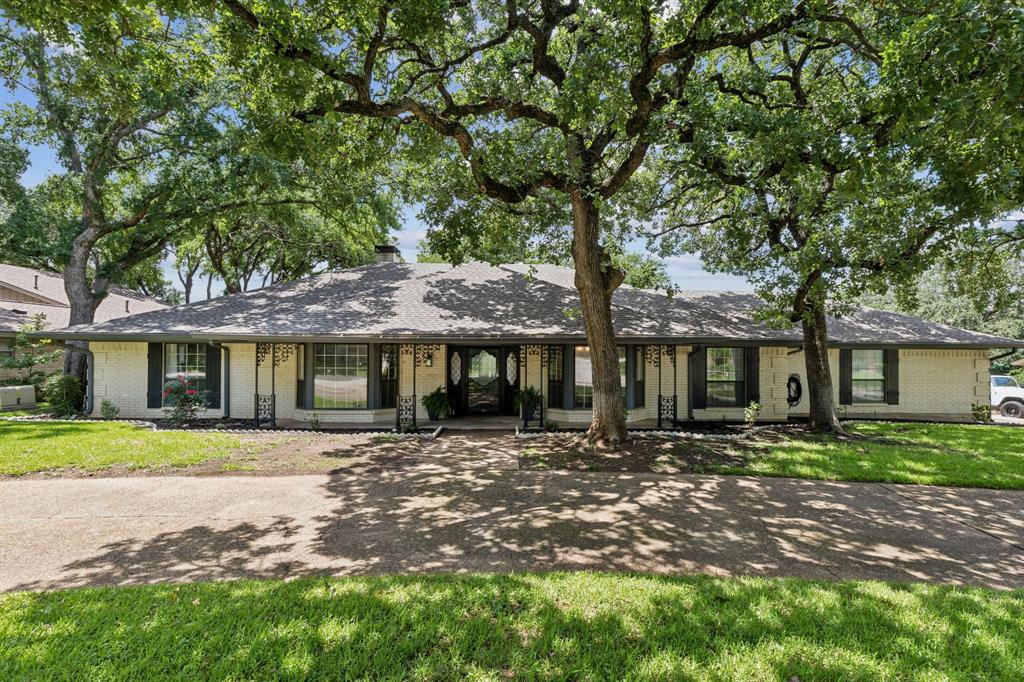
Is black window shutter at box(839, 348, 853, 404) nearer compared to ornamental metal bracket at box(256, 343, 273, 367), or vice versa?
ornamental metal bracket at box(256, 343, 273, 367)

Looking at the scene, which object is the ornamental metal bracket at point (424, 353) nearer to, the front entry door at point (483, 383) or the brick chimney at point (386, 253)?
the front entry door at point (483, 383)

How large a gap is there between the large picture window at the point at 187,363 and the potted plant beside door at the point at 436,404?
6.01 metres

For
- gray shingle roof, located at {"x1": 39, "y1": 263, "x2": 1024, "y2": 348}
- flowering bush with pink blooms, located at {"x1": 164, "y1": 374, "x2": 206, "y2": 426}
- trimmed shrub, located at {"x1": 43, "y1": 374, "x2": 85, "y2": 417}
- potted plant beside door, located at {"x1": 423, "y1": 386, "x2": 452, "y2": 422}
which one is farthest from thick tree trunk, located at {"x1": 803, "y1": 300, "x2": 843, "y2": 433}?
trimmed shrub, located at {"x1": 43, "y1": 374, "x2": 85, "y2": 417}

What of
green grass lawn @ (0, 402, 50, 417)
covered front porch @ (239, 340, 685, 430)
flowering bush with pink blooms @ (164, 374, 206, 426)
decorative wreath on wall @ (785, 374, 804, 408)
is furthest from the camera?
decorative wreath on wall @ (785, 374, 804, 408)

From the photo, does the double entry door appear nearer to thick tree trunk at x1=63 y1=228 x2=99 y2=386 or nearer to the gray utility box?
thick tree trunk at x1=63 y1=228 x2=99 y2=386

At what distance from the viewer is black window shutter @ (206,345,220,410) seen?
1223 cm

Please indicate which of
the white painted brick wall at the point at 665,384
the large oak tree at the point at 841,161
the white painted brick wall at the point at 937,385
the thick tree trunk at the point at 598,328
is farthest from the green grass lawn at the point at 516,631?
the white painted brick wall at the point at 937,385

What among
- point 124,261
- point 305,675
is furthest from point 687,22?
point 124,261

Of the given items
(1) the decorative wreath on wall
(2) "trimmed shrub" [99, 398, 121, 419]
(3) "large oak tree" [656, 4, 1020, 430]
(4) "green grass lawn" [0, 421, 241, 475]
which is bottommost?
(4) "green grass lawn" [0, 421, 241, 475]

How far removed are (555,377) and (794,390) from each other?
708 cm

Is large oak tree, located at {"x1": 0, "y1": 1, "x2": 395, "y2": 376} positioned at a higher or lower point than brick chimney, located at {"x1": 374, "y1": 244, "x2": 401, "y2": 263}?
higher

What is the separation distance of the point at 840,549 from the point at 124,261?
21775 mm

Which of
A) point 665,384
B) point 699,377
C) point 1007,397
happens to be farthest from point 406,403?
point 1007,397

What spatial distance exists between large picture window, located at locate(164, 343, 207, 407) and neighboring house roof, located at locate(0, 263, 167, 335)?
8982 millimetres
